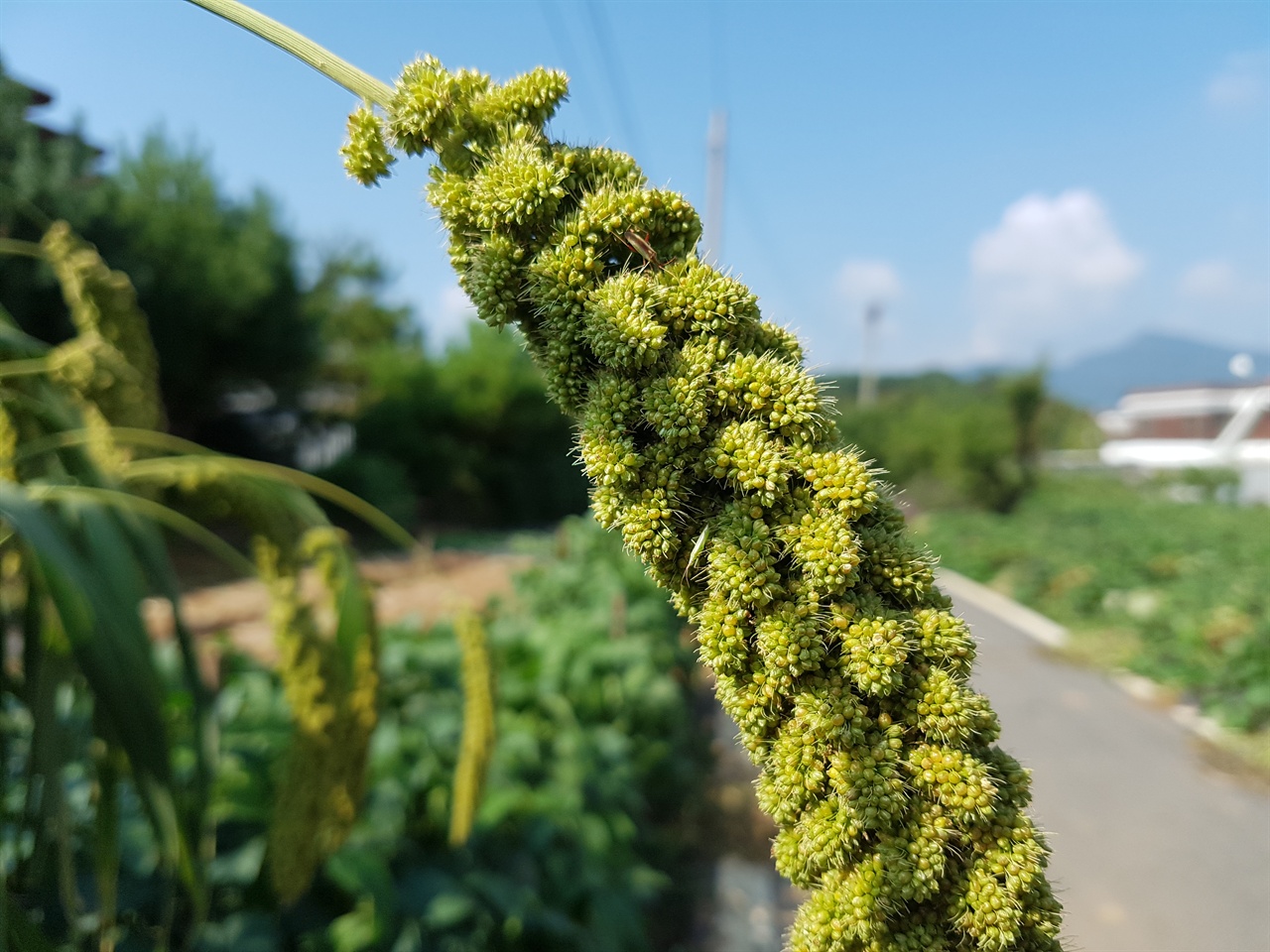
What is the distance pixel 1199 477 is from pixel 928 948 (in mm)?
26797

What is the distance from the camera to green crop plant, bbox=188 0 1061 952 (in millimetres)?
693

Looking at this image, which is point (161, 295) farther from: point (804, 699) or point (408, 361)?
point (804, 699)

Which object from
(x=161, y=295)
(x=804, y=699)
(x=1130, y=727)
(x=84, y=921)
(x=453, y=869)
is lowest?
(x=1130, y=727)

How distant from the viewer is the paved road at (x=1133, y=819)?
11.0 feet

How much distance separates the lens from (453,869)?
8.42 feet

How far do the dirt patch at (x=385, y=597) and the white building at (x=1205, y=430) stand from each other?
20840 millimetres

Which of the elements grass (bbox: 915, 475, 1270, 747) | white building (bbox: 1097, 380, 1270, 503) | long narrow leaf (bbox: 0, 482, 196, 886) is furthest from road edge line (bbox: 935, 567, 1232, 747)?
white building (bbox: 1097, 380, 1270, 503)

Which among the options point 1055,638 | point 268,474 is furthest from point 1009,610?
point 268,474

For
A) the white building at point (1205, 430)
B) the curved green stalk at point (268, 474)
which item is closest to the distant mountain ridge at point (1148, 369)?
the white building at point (1205, 430)

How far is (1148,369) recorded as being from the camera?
76.3 feet

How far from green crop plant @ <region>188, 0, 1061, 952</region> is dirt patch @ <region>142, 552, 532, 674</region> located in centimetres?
601

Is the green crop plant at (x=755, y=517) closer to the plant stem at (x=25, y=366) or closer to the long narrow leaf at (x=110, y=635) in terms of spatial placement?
the long narrow leaf at (x=110, y=635)

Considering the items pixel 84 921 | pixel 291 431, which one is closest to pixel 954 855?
pixel 84 921

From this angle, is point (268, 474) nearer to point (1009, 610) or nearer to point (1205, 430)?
point (1009, 610)
